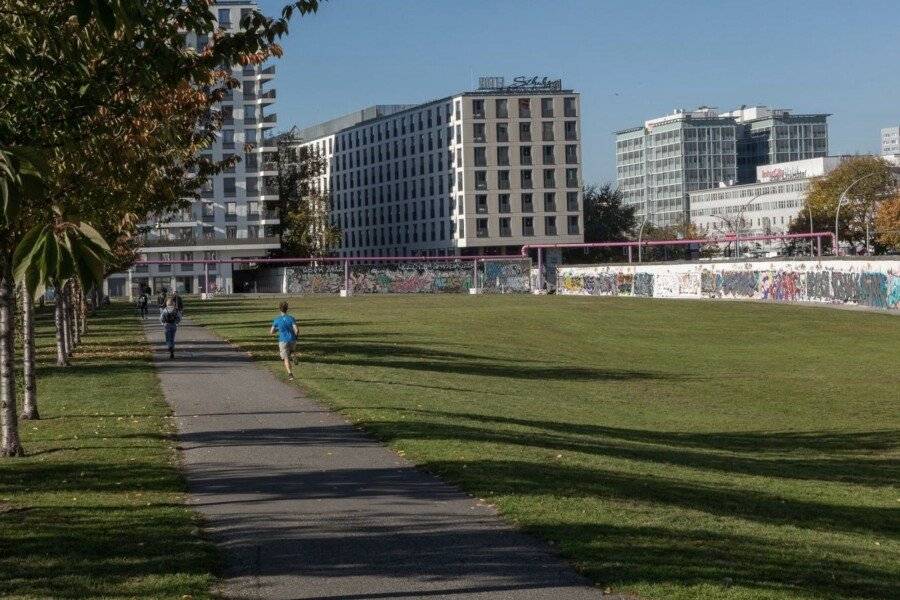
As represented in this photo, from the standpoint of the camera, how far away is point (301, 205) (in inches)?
5714

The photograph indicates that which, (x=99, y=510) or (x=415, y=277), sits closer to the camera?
(x=99, y=510)

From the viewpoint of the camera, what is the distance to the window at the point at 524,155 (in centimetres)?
14900

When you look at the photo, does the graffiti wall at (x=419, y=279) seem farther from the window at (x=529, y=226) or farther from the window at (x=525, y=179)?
the window at (x=525, y=179)

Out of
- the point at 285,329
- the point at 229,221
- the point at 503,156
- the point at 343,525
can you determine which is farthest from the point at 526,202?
the point at 343,525

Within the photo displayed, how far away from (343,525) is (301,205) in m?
135

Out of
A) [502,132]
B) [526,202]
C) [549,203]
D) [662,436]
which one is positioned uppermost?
[502,132]

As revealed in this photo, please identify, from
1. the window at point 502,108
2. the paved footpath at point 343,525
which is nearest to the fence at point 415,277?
the window at point 502,108

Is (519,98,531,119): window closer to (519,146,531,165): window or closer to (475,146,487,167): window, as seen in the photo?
(519,146,531,165): window

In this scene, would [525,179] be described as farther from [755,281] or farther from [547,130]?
[755,281]

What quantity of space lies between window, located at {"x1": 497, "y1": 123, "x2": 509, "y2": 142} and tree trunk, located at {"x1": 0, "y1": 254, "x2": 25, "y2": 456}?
131 meters

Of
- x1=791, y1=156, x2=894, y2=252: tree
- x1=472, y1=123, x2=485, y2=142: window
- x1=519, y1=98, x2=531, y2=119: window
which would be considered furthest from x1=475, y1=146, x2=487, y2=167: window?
x1=791, y1=156, x2=894, y2=252: tree

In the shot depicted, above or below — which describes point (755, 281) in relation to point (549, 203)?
below

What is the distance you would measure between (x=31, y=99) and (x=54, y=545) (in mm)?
3996

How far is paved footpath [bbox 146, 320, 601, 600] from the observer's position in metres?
9.23
